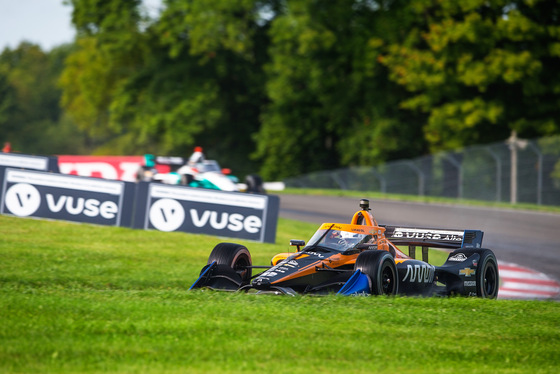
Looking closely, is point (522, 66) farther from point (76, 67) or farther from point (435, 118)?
point (76, 67)

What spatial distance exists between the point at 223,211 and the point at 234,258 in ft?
19.3

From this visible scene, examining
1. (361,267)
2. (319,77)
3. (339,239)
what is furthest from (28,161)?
(319,77)

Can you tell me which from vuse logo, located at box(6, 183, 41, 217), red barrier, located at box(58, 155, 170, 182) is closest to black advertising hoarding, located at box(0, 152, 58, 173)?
vuse logo, located at box(6, 183, 41, 217)

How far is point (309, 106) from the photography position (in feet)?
→ 154

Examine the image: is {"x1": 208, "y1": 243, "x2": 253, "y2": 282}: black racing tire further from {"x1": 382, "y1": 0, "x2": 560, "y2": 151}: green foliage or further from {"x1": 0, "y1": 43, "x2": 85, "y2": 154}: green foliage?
{"x1": 0, "y1": 43, "x2": 85, "y2": 154}: green foliage

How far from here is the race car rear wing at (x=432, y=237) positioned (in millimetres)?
11742

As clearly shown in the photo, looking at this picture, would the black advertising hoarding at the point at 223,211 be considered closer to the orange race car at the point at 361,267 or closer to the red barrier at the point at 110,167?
the orange race car at the point at 361,267

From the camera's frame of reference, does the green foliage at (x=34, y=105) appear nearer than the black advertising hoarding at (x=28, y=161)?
No

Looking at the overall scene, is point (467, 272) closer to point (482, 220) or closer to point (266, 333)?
point (266, 333)

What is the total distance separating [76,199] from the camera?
54.2 ft

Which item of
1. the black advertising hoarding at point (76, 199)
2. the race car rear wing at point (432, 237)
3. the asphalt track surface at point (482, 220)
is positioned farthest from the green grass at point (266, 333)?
the asphalt track surface at point (482, 220)

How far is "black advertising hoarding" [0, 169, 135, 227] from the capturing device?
54.0 feet

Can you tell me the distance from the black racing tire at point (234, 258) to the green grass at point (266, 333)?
1.14 metres

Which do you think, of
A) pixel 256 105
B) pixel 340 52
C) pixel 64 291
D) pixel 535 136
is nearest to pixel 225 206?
pixel 64 291
